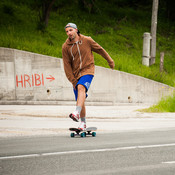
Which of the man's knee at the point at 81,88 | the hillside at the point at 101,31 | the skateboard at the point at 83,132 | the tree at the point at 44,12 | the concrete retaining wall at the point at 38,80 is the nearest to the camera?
the man's knee at the point at 81,88

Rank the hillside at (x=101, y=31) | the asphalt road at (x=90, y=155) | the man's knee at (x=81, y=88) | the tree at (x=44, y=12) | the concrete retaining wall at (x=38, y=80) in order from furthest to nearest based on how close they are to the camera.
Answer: the tree at (x=44, y=12) → the hillside at (x=101, y=31) → the concrete retaining wall at (x=38, y=80) → the man's knee at (x=81, y=88) → the asphalt road at (x=90, y=155)

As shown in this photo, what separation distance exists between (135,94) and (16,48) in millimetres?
5675

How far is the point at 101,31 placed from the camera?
22953 millimetres

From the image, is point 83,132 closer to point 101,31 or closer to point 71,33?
point 71,33

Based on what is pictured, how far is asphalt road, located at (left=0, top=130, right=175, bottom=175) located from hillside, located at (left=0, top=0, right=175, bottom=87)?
36.4ft

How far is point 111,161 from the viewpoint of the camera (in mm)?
4391

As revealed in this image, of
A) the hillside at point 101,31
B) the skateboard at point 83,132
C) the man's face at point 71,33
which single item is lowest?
the skateboard at point 83,132

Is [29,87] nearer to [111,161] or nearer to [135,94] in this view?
[135,94]

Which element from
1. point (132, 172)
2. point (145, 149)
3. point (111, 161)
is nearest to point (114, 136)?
point (145, 149)

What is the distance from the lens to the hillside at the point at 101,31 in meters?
17.7

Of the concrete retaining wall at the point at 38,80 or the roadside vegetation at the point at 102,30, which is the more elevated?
the roadside vegetation at the point at 102,30

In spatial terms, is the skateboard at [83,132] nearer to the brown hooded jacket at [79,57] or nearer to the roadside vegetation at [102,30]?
the brown hooded jacket at [79,57]

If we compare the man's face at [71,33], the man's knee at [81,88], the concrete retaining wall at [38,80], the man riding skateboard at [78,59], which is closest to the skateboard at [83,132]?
the man riding skateboard at [78,59]

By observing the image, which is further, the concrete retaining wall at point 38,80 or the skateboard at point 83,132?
the concrete retaining wall at point 38,80
